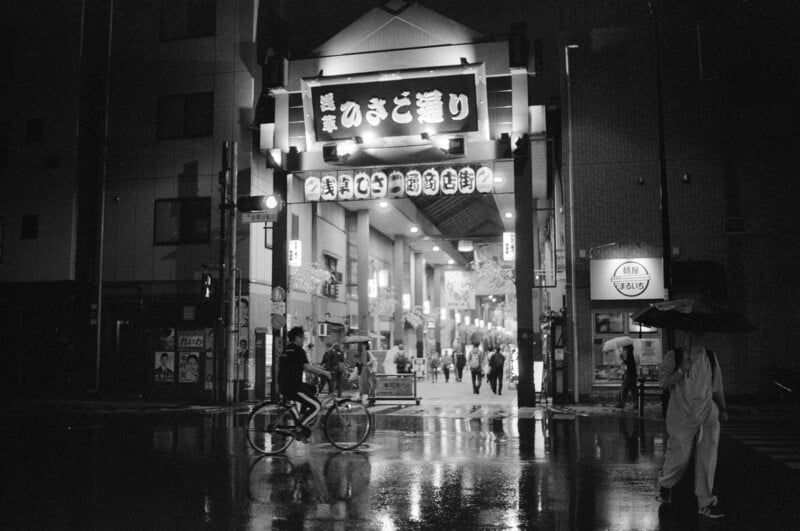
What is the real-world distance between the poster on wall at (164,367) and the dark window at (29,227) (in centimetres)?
726

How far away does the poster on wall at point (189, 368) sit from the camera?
2556 cm

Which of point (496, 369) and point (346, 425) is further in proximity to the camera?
point (496, 369)

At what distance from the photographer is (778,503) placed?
27.7ft

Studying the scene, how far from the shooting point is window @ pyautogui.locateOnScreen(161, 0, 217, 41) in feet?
89.7

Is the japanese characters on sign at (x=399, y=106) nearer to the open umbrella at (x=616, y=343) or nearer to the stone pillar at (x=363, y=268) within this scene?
the open umbrella at (x=616, y=343)

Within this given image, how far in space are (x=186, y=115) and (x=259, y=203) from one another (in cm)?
660

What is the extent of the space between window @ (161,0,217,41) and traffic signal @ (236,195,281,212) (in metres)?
7.99

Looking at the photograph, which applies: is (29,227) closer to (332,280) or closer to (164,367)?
(164,367)

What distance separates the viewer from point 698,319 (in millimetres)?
8281

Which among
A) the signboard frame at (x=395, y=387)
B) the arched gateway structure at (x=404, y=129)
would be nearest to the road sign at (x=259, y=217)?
the arched gateway structure at (x=404, y=129)

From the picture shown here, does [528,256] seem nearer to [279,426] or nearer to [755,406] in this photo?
[755,406]

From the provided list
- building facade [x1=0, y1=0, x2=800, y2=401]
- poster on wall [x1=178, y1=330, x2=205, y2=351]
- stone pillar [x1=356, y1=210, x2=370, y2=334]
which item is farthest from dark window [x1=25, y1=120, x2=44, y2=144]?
stone pillar [x1=356, y1=210, x2=370, y2=334]

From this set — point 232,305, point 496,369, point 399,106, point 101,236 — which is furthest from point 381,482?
point 101,236

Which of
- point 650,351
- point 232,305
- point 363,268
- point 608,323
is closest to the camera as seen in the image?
point 650,351
